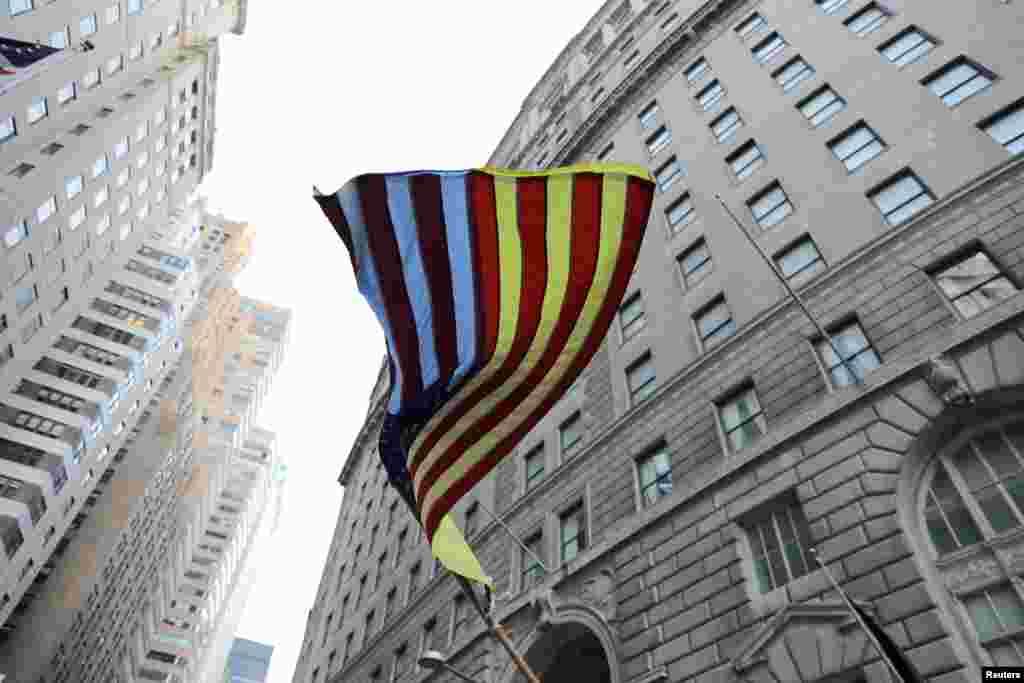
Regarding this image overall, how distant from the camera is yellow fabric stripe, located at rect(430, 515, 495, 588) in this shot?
1080 cm

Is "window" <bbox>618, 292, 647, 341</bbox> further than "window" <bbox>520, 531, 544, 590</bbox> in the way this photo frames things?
Yes

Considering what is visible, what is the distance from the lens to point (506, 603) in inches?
805

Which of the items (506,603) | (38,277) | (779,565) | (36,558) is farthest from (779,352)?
(36,558)

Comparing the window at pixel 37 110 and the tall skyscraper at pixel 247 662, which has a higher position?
the tall skyscraper at pixel 247 662

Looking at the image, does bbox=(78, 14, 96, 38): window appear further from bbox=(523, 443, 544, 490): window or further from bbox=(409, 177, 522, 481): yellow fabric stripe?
bbox=(409, 177, 522, 481): yellow fabric stripe

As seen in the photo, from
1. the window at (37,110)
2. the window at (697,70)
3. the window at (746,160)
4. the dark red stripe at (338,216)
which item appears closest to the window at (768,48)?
the window at (697,70)

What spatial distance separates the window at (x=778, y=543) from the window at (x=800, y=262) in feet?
20.6

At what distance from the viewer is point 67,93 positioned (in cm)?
4256

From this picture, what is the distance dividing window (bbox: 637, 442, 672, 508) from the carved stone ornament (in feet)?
21.6

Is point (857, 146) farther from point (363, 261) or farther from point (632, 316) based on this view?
point (363, 261)

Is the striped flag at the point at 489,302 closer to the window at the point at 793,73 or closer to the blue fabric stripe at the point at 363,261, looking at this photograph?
the blue fabric stripe at the point at 363,261

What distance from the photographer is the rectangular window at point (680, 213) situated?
81.3 ft

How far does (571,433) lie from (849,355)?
A: 33.7 ft

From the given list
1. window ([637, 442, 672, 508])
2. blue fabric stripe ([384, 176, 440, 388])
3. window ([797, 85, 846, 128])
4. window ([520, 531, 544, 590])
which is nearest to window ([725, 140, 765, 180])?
window ([797, 85, 846, 128])
